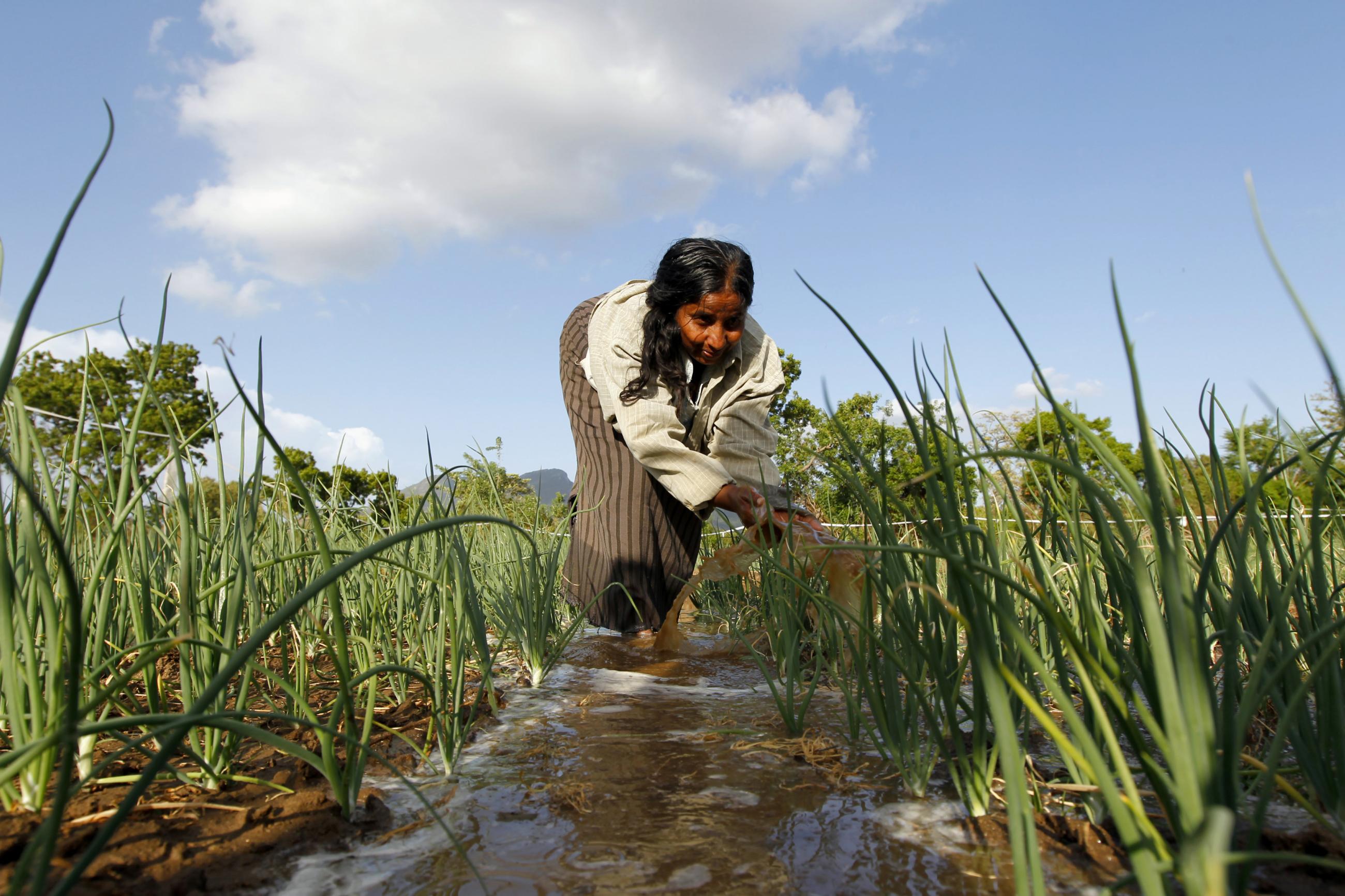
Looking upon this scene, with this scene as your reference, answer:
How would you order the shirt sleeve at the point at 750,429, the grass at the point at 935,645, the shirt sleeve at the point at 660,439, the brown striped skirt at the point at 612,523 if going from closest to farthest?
the grass at the point at 935,645 < the shirt sleeve at the point at 660,439 < the shirt sleeve at the point at 750,429 < the brown striped skirt at the point at 612,523

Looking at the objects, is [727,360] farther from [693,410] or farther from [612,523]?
[612,523]

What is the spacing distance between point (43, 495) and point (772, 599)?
1.60 metres

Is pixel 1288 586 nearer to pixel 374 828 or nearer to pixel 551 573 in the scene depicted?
pixel 374 828

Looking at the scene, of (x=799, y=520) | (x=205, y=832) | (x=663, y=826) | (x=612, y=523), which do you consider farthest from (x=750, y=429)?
(x=205, y=832)

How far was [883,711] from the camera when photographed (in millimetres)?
1195

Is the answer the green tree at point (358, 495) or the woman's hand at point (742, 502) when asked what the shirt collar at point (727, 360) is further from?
the green tree at point (358, 495)

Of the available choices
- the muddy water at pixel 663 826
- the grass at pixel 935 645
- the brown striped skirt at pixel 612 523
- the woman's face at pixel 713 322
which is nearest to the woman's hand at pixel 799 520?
the grass at pixel 935 645

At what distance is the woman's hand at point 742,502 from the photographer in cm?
262

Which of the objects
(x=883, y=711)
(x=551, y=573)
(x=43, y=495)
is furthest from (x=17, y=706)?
(x=551, y=573)

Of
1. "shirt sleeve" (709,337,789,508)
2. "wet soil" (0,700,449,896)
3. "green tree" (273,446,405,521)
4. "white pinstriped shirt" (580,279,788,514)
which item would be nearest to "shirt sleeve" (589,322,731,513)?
"white pinstriped shirt" (580,279,788,514)

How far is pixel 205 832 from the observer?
3.23 feet

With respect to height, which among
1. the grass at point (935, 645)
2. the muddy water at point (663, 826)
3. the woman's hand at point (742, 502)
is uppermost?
the woman's hand at point (742, 502)

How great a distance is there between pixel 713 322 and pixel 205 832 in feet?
7.92

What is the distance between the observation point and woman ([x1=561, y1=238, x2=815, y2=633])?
3023mm
